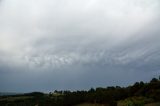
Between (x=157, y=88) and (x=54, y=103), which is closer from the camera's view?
(x=157, y=88)

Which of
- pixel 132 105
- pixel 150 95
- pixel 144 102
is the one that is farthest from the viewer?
pixel 150 95

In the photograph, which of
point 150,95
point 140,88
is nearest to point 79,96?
point 140,88

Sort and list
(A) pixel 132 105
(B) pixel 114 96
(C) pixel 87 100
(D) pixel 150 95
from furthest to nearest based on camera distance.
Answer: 1. (C) pixel 87 100
2. (B) pixel 114 96
3. (D) pixel 150 95
4. (A) pixel 132 105

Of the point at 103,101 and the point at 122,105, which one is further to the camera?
the point at 103,101

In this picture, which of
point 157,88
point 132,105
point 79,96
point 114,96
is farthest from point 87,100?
point 132,105

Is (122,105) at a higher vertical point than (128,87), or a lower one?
lower

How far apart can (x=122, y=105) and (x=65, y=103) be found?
43626 mm

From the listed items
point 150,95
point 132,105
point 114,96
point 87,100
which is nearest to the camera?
point 132,105

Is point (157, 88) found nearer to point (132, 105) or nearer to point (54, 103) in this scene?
point (132, 105)

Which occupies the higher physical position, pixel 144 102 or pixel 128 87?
pixel 128 87

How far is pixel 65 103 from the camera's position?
188875 millimetres

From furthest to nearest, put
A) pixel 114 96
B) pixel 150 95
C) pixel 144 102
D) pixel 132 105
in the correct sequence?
pixel 114 96 → pixel 150 95 → pixel 144 102 → pixel 132 105

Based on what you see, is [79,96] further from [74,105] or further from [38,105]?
[38,105]

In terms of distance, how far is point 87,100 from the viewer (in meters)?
190
